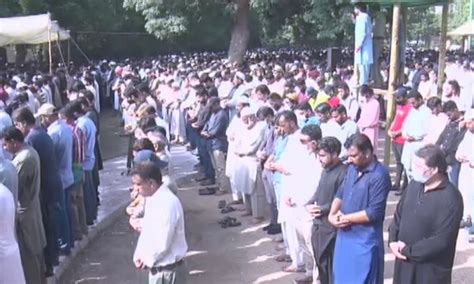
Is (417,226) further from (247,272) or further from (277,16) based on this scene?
(277,16)

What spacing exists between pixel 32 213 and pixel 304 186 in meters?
2.63

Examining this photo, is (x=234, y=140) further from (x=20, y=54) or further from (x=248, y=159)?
(x=20, y=54)

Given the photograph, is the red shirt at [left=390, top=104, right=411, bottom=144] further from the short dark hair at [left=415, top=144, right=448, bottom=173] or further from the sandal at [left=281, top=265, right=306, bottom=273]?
the short dark hair at [left=415, top=144, right=448, bottom=173]

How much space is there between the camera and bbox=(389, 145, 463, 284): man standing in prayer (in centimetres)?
477

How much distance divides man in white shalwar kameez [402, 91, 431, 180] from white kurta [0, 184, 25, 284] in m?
6.01

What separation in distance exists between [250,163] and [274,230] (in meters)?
1.09

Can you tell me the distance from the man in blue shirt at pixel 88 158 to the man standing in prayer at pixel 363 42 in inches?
214

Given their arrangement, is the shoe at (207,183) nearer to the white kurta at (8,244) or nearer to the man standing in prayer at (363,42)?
the man standing in prayer at (363,42)

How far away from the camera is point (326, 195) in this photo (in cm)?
599

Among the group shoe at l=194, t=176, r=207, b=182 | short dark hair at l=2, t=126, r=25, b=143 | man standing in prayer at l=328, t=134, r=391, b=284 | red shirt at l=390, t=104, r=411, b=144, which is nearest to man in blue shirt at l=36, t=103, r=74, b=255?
short dark hair at l=2, t=126, r=25, b=143

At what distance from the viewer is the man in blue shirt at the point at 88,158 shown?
27.6 ft

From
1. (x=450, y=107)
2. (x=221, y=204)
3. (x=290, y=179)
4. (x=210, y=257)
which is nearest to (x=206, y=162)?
(x=221, y=204)

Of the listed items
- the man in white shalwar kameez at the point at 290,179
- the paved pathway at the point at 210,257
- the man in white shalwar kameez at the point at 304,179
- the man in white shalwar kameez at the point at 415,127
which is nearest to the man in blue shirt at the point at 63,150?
the paved pathway at the point at 210,257

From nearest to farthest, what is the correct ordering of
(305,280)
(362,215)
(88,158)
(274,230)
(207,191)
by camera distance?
1. (362,215)
2. (305,280)
3. (88,158)
4. (274,230)
5. (207,191)
